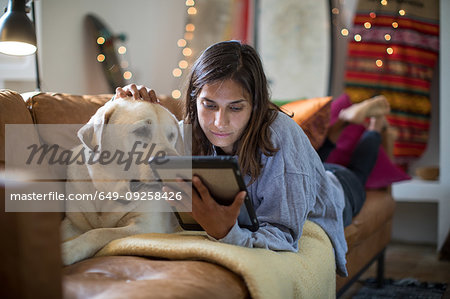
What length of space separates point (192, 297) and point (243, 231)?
1.10ft

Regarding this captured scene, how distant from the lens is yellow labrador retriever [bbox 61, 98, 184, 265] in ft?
4.50

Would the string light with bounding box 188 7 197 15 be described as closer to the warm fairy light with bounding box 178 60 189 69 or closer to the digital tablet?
the warm fairy light with bounding box 178 60 189 69

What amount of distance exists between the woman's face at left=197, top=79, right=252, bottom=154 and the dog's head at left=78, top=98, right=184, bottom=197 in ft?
0.44

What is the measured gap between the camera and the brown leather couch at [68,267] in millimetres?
741

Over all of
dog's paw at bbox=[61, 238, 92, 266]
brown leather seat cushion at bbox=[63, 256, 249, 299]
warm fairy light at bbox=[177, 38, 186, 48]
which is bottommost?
dog's paw at bbox=[61, 238, 92, 266]

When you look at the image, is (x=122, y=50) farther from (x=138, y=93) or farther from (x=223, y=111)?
(x=223, y=111)

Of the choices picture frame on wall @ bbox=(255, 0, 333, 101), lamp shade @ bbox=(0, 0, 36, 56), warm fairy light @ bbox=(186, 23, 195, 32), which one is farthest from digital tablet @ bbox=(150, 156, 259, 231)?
warm fairy light @ bbox=(186, 23, 195, 32)

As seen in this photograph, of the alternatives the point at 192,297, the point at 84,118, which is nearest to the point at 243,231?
the point at 192,297

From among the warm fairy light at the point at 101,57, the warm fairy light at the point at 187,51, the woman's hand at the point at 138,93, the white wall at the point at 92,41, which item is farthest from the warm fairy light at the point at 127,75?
the woman's hand at the point at 138,93

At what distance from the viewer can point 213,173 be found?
113cm

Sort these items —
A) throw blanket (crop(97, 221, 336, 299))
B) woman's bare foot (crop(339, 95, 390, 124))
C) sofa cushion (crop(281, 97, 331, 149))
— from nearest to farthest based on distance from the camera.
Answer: throw blanket (crop(97, 221, 336, 299)), sofa cushion (crop(281, 97, 331, 149)), woman's bare foot (crop(339, 95, 390, 124))

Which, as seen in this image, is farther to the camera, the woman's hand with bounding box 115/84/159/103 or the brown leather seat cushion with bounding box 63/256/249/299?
the woman's hand with bounding box 115/84/159/103

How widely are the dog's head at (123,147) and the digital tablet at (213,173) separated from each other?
0.53 ft

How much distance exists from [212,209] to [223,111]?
321 mm
